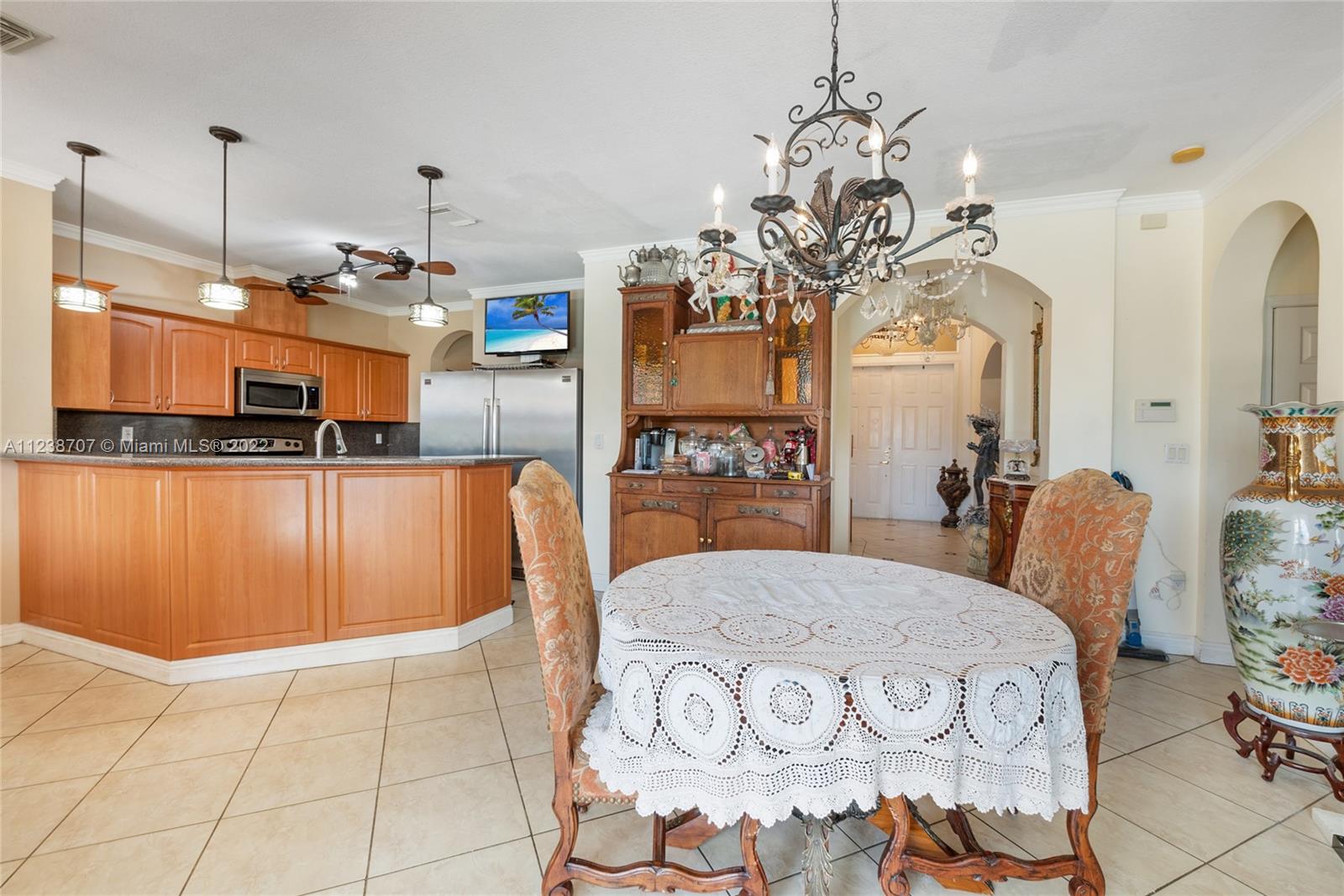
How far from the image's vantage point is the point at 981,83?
2119 mm

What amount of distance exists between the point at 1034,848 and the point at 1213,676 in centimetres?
208

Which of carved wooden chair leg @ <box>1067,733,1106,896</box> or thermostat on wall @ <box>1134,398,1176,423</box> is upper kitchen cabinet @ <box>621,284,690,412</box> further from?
carved wooden chair leg @ <box>1067,733,1106,896</box>

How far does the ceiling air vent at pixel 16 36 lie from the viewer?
1.89m

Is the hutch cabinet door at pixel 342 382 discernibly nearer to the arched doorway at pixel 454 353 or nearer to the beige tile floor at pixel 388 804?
the arched doorway at pixel 454 353

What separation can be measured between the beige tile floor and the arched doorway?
3.95 meters

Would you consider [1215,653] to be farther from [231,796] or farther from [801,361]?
[231,796]

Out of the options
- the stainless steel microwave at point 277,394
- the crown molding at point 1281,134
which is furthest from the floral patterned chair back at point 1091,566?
the stainless steel microwave at point 277,394

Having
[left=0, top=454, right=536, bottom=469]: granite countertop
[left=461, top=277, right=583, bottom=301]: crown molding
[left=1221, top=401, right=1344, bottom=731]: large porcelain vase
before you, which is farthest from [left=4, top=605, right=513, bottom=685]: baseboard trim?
[left=1221, top=401, right=1344, bottom=731]: large porcelain vase

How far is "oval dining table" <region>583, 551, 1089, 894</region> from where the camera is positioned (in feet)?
3.23

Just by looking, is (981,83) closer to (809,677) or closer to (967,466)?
(809,677)

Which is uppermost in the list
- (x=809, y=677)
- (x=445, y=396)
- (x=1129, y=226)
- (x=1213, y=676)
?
(x=1129, y=226)

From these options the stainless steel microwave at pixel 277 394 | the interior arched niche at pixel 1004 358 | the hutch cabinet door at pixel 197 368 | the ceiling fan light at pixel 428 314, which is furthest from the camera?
the stainless steel microwave at pixel 277 394

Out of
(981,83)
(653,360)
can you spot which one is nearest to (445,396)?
(653,360)

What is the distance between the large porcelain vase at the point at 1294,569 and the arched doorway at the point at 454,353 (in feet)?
19.2
